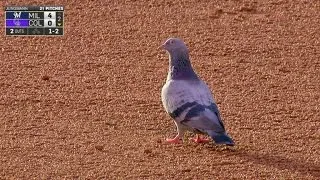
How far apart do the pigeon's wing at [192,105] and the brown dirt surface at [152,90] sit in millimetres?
347

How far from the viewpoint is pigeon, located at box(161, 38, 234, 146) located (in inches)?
352

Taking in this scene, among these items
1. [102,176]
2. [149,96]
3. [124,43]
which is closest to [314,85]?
[149,96]

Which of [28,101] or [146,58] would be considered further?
[146,58]

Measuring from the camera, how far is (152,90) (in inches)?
432

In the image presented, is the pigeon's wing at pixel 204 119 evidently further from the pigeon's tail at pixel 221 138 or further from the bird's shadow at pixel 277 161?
the bird's shadow at pixel 277 161

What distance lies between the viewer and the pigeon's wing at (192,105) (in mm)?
8977

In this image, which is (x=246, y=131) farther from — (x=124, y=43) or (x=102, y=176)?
(x=124, y=43)

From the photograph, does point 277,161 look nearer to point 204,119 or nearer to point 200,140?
point 204,119

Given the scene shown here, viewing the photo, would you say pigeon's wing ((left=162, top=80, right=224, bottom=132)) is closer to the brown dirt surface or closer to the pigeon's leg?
the pigeon's leg

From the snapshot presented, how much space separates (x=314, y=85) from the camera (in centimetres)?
1113

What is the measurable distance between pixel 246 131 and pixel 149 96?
1.44 metres
